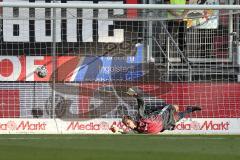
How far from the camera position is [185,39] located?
1215 cm

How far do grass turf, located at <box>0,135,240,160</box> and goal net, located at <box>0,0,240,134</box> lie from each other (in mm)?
3128

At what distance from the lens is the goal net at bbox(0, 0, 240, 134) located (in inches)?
452

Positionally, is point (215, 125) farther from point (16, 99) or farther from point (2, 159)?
point (2, 159)

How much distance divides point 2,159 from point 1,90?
5.19 m

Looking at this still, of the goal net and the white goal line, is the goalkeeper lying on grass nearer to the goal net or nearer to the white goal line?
the goal net

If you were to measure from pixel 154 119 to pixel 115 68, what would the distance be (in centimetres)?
114

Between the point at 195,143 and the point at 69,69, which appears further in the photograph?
the point at 69,69

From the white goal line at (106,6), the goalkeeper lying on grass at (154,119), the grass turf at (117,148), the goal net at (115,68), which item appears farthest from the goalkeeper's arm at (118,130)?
the grass turf at (117,148)

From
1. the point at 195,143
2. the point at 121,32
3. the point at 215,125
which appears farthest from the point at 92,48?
the point at 195,143

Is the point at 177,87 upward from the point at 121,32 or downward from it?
downward

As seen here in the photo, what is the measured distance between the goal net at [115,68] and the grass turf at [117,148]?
10.3 feet

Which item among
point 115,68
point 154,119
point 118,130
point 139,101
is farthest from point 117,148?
point 115,68

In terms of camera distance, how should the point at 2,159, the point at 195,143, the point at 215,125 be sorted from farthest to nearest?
the point at 215,125, the point at 195,143, the point at 2,159

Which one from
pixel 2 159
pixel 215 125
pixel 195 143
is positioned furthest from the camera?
pixel 215 125
